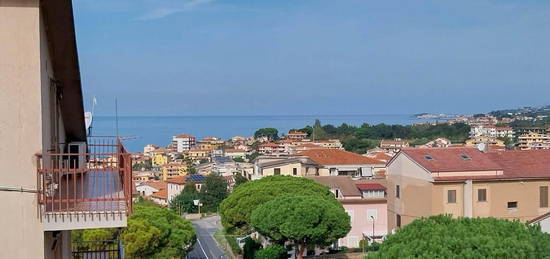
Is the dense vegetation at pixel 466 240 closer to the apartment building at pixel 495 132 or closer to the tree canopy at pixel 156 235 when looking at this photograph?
the tree canopy at pixel 156 235

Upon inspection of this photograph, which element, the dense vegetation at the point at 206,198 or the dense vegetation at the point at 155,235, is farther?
the dense vegetation at the point at 206,198

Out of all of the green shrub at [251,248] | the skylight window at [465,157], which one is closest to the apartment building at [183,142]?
the green shrub at [251,248]

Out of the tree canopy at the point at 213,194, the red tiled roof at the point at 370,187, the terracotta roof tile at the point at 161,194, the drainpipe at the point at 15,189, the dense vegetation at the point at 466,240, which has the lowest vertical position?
the terracotta roof tile at the point at 161,194

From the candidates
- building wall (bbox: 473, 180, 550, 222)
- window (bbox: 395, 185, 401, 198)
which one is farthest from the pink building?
building wall (bbox: 473, 180, 550, 222)

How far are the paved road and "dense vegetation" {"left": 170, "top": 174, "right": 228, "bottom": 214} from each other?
4.23m

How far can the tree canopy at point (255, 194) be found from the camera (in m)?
27.7

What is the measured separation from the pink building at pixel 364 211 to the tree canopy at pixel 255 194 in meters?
4.98

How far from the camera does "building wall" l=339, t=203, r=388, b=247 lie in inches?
1318

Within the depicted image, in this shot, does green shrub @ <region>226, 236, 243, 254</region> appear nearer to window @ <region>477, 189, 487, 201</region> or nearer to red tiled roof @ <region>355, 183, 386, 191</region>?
red tiled roof @ <region>355, 183, 386, 191</region>

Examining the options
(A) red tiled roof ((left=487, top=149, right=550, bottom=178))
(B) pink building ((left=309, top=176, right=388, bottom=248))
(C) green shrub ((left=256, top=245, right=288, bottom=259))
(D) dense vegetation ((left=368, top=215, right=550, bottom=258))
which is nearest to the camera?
(D) dense vegetation ((left=368, top=215, right=550, bottom=258))

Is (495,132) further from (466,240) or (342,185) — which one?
(466,240)

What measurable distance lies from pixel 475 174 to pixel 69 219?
2363 cm

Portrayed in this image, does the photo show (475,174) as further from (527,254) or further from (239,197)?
(527,254)

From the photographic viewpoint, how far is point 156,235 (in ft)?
79.5
